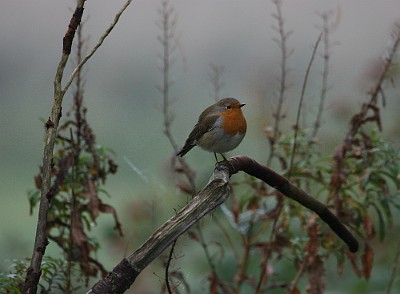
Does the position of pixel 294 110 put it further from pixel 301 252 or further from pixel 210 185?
pixel 210 185

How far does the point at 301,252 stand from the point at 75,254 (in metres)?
0.68

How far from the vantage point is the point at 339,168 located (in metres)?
2.13

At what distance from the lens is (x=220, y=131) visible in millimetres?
2268

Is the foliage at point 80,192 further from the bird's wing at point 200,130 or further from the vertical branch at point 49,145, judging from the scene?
the vertical branch at point 49,145

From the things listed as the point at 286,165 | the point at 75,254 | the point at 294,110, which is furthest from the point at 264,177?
the point at 294,110

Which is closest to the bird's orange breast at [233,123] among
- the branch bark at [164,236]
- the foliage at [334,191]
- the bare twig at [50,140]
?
the foliage at [334,191]

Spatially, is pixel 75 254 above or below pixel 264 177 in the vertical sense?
above

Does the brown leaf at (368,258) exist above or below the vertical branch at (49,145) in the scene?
above

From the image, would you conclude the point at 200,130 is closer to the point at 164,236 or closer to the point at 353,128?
the point at 353,128

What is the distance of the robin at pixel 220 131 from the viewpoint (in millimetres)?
2268

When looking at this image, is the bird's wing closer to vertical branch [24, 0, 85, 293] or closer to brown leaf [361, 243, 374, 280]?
brown leaf [361, 243, 374, 280]

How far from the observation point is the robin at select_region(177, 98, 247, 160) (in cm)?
227

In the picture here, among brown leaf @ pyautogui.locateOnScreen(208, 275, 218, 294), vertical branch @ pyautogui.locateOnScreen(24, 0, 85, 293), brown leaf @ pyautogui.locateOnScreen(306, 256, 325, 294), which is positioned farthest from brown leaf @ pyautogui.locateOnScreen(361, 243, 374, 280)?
vertical branch @ pyautogui.locateOnScreen(24, 0, 85, 293)

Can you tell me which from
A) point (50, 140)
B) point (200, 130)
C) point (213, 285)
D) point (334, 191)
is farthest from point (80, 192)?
point (50, 140)
